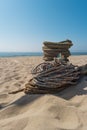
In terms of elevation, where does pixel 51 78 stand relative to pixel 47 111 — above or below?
above

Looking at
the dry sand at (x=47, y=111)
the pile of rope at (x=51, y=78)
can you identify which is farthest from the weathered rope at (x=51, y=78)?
the dry sand at (x=47, y=111)

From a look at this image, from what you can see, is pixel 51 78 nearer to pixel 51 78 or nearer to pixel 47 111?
pixel 51 78

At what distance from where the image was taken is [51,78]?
8.36 ft

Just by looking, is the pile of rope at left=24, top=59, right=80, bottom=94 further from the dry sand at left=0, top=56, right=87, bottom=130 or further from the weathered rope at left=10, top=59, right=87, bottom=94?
the dry sand at left=0, top=56, right=87, bottom=130

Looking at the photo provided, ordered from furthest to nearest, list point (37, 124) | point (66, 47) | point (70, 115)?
1. point (66, 47)
2. point (70, 115)
3. point (37, 124)

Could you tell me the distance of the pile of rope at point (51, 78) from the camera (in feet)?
8.24

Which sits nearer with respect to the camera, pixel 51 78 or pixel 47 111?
pixel 47 111

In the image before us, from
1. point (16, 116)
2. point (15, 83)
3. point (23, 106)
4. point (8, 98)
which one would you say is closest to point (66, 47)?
point (15, 83)

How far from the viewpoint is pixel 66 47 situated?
408 centimetres

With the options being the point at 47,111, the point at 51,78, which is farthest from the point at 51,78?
the point at 47,111

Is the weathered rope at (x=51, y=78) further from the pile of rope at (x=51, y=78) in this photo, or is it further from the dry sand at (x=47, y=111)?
the dry sand at (x=47, y=111)

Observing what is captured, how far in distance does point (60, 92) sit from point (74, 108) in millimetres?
578

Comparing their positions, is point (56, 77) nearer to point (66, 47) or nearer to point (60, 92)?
point (60, 92)

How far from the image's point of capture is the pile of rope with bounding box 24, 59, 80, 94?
8.24 feet
